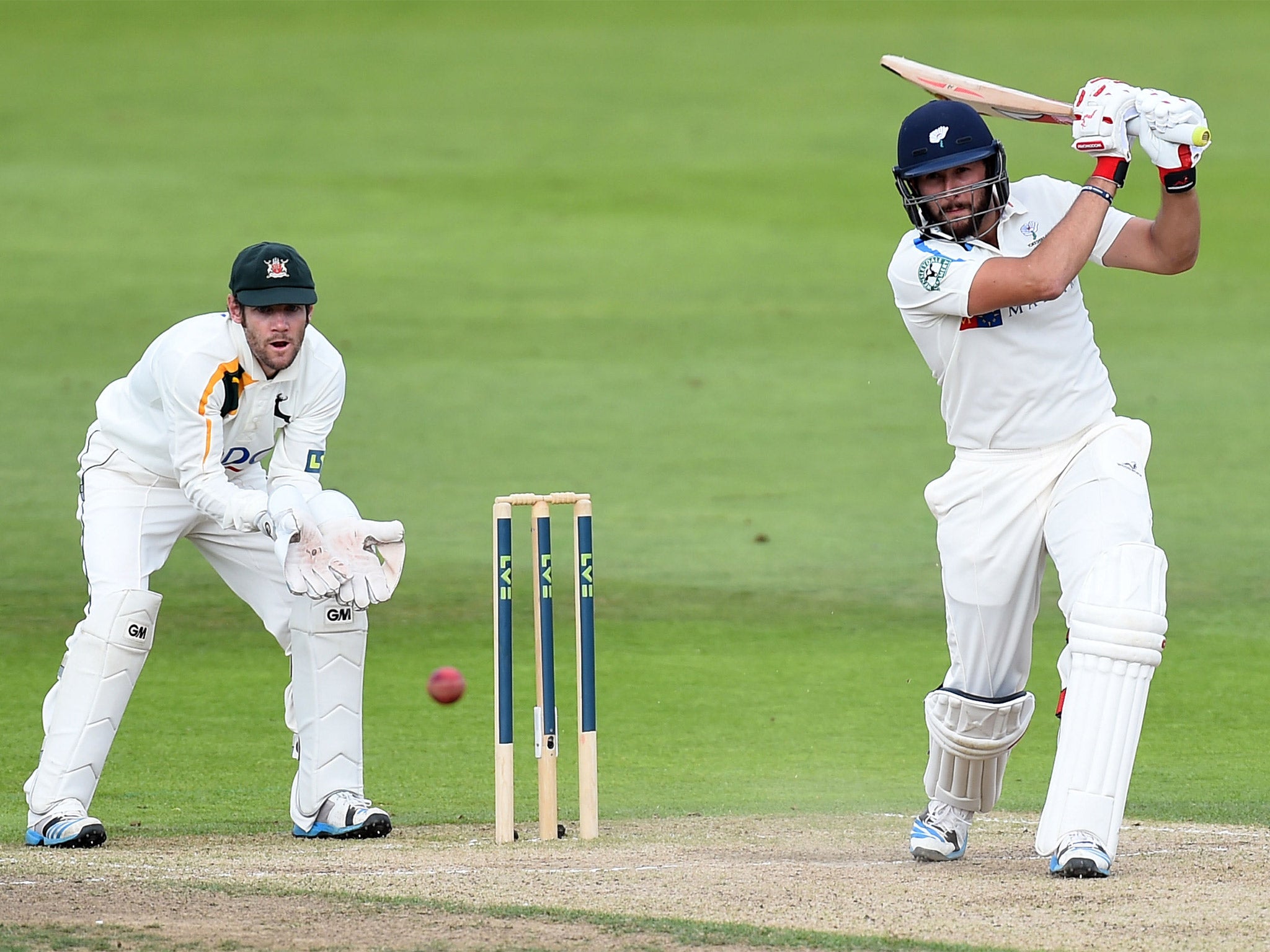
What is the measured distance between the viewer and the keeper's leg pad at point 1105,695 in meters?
4.04

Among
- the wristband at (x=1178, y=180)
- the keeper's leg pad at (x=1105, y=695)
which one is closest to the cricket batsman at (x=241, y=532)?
the keeper's leg pad at (x=1105, y=695)

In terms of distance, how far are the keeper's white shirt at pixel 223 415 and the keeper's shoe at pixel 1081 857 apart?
2.07 m

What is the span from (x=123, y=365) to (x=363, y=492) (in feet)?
11.4

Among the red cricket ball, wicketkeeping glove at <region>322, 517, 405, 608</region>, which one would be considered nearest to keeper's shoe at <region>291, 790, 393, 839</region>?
the red cricket ball

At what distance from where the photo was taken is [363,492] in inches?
A: 412

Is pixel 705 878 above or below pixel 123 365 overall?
below

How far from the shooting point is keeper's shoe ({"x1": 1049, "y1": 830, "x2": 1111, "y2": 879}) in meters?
4.02

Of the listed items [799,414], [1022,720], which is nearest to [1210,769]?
[1022,720]

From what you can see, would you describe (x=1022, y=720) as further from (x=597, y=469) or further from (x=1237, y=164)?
(x=1237, y=164)

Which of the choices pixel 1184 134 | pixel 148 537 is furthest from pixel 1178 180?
pixel 148 537

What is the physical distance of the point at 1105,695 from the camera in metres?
4.06

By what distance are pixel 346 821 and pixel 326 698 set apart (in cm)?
32

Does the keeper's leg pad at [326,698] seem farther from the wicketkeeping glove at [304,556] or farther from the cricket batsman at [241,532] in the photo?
the wicketkeeping glove at [304,556]

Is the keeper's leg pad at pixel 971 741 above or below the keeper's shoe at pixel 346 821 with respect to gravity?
above
